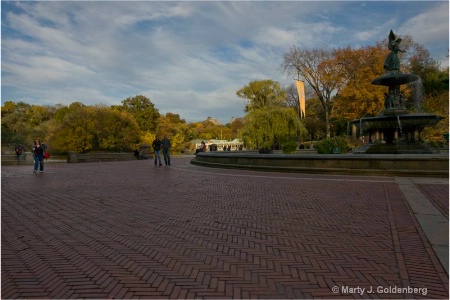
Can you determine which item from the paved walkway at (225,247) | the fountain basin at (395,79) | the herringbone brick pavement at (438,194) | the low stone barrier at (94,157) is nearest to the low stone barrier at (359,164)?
the herringbone brick pavement at (438,194)

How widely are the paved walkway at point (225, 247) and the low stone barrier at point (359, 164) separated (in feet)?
14.1

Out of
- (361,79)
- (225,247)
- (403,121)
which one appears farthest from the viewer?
(361,79)

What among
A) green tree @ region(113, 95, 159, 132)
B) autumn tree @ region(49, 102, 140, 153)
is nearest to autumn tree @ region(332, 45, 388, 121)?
autumn tree @ region(49, 102, 140, 153)

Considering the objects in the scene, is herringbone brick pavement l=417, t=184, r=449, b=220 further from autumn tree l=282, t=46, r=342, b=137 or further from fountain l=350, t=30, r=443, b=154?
autumn tree l=282, t=46, r=342, b=137

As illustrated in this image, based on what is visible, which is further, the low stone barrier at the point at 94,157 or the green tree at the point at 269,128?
the green tree at the point at 269,128

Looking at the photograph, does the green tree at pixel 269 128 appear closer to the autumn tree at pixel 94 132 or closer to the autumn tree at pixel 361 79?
the autumn tree at pixel 361 79

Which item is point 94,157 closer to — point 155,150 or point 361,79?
point 155,150

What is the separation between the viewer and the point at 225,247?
4484mm

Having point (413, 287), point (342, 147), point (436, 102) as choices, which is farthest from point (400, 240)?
point (436, 102)

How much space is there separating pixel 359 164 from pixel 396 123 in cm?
592

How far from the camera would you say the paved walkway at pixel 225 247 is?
3252 millimetres

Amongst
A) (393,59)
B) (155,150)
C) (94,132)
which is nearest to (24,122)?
(94,132)

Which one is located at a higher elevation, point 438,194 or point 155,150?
point 155,150

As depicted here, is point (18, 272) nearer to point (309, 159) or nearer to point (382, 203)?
point (382, 203)
